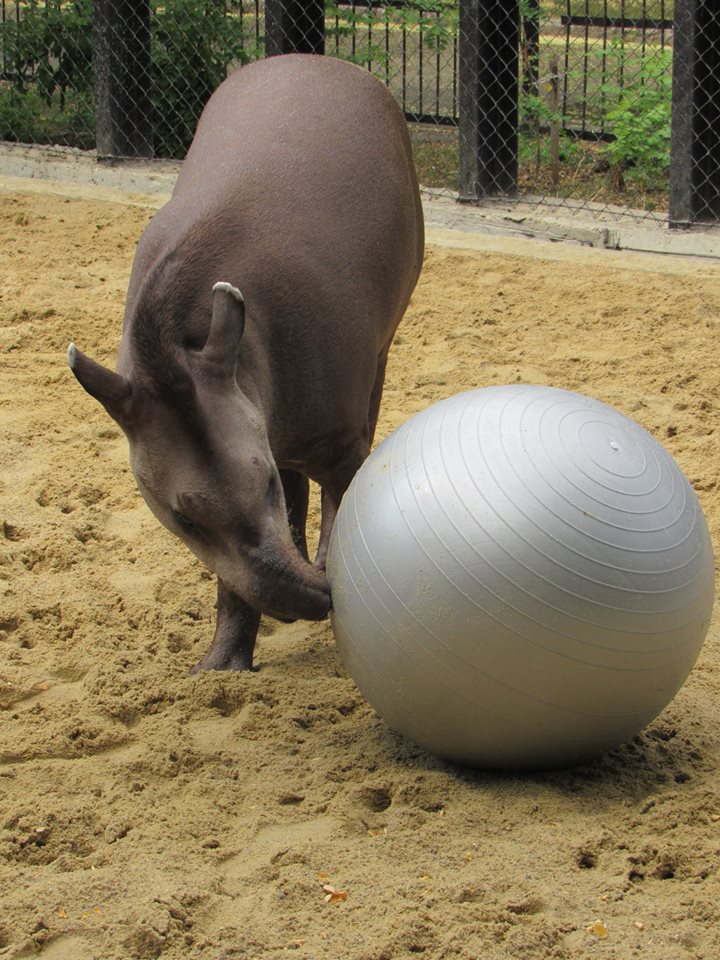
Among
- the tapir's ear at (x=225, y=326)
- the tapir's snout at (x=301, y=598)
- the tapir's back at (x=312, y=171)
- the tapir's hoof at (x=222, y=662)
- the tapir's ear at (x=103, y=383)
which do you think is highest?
the tapir's back at (x=312, y=171)

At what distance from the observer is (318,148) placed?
4.81 meters

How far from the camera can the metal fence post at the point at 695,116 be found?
8367mm

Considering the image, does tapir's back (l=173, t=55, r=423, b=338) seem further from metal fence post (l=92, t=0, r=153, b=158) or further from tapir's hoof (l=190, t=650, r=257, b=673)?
metal fence post (l=92, t=0, r=153, b=158)

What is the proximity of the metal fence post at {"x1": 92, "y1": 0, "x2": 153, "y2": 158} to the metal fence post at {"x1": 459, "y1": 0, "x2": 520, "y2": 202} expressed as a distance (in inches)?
110

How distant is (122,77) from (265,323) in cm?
705

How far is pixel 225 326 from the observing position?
3.76 metres

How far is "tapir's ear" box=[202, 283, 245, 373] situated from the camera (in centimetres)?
372

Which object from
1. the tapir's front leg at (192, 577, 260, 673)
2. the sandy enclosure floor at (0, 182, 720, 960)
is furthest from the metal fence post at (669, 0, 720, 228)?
the tapir's front leg at (192, 577, 260, 673)

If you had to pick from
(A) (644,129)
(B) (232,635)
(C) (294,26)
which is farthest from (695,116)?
(B) (232,635)

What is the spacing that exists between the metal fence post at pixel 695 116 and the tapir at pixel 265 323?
11.7 ft

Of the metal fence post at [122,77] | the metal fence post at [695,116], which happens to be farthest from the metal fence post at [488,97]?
the metal fence post at [122,77]

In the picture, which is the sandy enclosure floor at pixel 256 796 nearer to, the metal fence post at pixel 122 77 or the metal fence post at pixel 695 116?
the metal fence post at pixel 695 116

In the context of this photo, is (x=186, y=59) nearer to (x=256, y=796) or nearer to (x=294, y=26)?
(x=294, y=26)

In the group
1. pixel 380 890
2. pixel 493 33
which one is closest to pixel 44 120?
pixel 493 33
